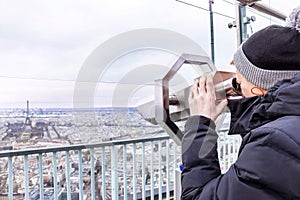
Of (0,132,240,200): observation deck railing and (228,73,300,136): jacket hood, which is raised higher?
(228,73,300,136): jacket hood

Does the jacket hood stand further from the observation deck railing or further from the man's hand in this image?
the observation deck railing

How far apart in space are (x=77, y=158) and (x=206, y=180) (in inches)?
62.1

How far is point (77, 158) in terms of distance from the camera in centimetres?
215

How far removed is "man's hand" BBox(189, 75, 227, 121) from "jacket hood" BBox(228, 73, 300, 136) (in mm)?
48

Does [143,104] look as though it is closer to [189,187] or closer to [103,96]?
[103,96]

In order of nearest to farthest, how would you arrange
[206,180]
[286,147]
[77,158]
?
[286,147] → [206,180] → [77,158]

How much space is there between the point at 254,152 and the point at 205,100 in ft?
0.72

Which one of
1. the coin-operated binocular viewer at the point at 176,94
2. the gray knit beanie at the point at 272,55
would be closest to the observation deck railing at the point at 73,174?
the coin-operated binocular viewer at the point at 176,94

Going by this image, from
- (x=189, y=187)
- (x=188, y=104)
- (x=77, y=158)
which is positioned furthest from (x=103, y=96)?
(x=77, y=158)

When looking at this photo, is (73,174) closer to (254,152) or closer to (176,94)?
(176,94)

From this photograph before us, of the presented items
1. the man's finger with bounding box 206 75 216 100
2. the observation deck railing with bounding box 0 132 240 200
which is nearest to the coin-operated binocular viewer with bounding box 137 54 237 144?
the man's finger with bounding box 206 75 216 100

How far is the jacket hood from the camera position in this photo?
670 mm

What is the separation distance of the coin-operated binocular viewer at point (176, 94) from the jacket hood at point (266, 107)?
70 mm

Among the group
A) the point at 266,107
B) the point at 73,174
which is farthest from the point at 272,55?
the point at 73,174
